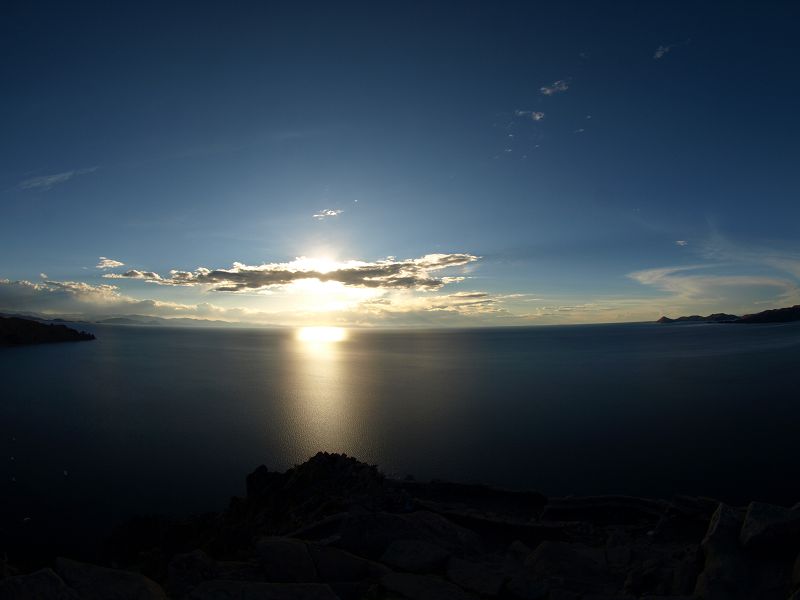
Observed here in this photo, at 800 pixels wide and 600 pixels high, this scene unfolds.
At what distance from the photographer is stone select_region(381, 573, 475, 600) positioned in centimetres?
1156

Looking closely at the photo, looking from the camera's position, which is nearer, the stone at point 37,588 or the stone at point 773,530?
the stone at point 37,588

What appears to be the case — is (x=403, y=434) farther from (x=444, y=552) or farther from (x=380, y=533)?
(x=444, y=552)

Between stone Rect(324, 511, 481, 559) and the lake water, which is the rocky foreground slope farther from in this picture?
the lake water

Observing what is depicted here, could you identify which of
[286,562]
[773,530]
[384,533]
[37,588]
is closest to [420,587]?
[286,562]

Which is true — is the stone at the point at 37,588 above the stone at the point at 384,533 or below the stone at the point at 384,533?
above

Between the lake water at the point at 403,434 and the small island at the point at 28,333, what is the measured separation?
110 meters

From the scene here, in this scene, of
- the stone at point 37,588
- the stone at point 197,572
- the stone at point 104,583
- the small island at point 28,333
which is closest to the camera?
the stone at point 37,588

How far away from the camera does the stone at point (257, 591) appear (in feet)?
34.6

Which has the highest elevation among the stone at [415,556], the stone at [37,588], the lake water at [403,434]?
the stone at [37,588]

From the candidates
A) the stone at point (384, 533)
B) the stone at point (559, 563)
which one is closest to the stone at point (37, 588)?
the stone at point (384, 533)

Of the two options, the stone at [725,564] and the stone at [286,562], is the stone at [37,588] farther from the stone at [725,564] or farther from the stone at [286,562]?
the stone at [725,564]

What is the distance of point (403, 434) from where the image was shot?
4562cm

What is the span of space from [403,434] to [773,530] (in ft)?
119

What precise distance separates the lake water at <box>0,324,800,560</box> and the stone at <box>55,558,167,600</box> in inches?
823
